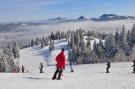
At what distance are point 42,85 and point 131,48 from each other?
4668 inches

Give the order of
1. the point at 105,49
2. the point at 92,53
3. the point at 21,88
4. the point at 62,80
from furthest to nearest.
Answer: the point at 105,49 → the point at 92,53 → the point at 62,80 → the point at 21,88

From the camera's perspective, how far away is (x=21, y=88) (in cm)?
2031

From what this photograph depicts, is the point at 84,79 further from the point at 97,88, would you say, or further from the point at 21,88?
the point at 21,88

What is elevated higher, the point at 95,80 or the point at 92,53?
the point at 95,80

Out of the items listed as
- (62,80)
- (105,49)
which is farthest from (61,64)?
(105,49)

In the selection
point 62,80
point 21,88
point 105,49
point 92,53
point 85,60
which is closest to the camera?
point 21,88

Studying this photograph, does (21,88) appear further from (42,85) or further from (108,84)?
(108,84)

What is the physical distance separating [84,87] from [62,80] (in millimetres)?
2717

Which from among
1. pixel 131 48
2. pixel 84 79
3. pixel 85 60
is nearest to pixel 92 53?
pixel 85 60

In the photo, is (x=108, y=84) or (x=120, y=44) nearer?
(x=108, y=84)

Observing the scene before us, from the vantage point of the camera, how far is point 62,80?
75.5 ft

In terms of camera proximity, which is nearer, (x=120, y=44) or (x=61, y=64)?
(x=61, y=64)

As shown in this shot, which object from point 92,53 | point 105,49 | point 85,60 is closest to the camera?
point 85,60

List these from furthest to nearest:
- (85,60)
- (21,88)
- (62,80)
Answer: (85,60), (62,80), (21,88)
